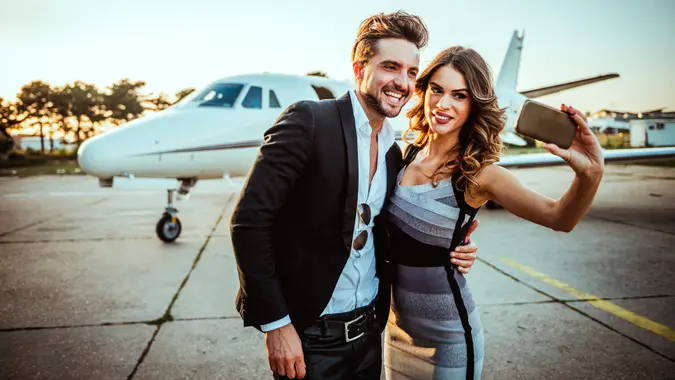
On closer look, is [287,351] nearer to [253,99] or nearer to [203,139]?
[203,139]

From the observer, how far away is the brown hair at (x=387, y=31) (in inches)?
67.6

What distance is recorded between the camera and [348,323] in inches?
69.4

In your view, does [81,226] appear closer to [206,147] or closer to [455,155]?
[206,147]

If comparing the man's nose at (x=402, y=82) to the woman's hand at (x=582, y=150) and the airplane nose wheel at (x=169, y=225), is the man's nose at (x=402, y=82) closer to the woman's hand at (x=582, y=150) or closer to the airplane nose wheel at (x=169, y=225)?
the woman's hand at (x=582, y=150)

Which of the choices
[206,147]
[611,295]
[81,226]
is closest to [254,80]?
[206,147]

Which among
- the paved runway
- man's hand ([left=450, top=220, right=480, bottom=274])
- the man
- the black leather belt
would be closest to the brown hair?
the man

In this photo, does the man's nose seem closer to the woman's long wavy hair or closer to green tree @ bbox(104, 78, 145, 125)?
the woman's long wavy hair

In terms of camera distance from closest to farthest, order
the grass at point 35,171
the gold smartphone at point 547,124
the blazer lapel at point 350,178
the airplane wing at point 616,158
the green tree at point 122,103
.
Answer: the gold smartphone at point 547,124 < the blazer lapel at point 350,178 < the airplane wing at point 616,158 < the grass at point 35,171 < the green tree at point 122,103

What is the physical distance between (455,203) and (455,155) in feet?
0.89

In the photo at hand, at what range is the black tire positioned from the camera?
705cm

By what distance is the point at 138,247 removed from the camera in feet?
22.7

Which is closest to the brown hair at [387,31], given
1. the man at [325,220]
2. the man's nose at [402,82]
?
the man at [325,220]

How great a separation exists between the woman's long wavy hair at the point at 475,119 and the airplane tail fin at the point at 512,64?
17085 mm

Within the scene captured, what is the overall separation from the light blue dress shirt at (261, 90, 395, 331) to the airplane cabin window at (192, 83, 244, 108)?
6.09m
